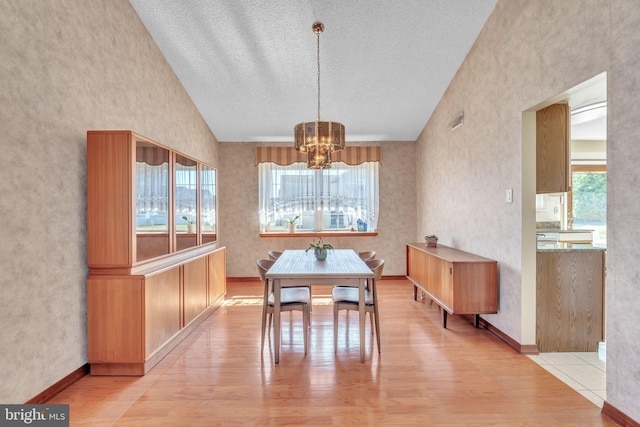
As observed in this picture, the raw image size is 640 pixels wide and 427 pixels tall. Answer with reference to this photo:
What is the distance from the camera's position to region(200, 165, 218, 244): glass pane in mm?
4176

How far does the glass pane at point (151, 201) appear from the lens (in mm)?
2672

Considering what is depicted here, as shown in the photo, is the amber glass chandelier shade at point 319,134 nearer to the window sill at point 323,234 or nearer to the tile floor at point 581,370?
the tile floor at point 581,370

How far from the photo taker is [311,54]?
12.4 ft

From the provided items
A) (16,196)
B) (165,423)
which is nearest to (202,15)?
(16,196)

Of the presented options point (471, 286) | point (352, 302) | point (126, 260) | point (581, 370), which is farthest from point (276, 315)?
point (581, 370)

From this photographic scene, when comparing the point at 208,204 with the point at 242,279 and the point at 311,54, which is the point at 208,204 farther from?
the point at 311,54

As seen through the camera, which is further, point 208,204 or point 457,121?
point 208,204

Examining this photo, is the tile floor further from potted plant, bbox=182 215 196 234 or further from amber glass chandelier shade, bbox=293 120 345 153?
potted plant, bbox=182 215 196 234

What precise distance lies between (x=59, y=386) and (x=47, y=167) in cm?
156

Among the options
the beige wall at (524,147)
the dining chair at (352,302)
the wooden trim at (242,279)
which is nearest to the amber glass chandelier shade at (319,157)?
the dining chair at (352,302)

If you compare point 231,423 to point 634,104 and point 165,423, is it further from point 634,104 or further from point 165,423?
point 634,104

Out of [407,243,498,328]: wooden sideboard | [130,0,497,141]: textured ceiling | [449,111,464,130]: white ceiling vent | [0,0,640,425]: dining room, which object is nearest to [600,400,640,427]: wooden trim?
[0,0,640,425]: dining room

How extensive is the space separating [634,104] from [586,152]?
5.12 meters

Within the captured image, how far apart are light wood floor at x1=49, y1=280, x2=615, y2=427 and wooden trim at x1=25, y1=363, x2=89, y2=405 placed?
0.04 metres
